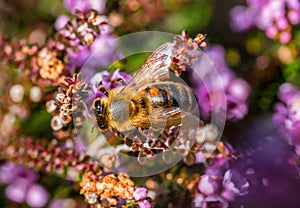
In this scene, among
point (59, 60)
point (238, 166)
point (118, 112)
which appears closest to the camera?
point (118, 112)

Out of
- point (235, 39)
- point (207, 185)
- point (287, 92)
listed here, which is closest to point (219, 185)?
point (207, 185)

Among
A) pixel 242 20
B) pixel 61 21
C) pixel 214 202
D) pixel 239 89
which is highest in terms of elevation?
pixel 61 21

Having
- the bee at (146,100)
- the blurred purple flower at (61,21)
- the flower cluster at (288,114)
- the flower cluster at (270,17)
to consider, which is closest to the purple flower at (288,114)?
the flower cluster at (288,114)

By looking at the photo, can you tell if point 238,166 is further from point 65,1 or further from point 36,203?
point 65,1

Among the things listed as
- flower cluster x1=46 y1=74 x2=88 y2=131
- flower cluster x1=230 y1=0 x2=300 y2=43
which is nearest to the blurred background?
flower cluster x1=230 y1=0 x2=300 y2=43

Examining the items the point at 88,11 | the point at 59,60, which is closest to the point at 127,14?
the point at 88,11

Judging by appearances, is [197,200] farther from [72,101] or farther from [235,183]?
[72,101]

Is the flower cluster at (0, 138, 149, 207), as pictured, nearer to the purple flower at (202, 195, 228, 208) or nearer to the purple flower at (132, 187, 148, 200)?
the purple flower at (132, 187, 148, 200)
